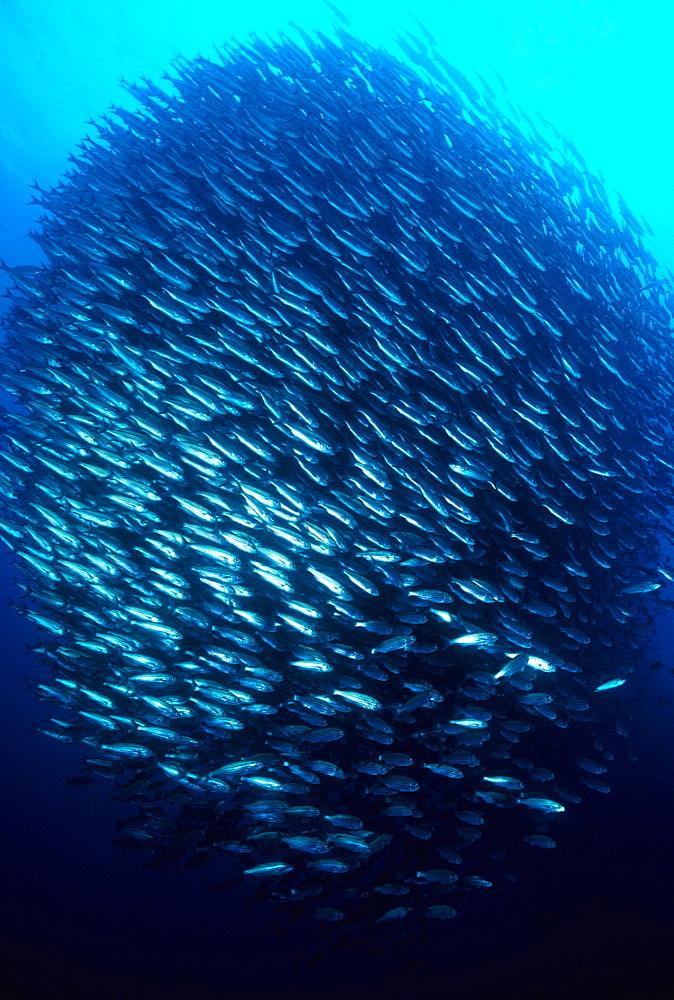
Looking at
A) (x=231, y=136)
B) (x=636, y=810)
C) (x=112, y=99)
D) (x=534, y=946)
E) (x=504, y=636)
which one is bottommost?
(x=534, y=946)

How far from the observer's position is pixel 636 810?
6.79 meters

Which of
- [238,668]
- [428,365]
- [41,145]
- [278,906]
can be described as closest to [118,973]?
[278,906]

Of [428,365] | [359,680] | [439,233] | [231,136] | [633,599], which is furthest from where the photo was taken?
[633,599]

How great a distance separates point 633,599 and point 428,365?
16.6 ft

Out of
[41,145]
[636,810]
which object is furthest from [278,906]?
[41,145]

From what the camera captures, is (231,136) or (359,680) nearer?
(359,680)

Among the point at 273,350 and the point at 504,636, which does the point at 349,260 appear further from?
the point at 504,636

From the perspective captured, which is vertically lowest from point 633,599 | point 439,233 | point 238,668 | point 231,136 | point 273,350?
point 238,668

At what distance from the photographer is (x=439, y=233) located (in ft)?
21.5

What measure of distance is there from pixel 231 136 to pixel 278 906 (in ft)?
32.0

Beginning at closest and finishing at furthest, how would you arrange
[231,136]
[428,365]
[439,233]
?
[428,365] < [439,233] < [231,136]

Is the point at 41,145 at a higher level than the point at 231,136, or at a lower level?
higher

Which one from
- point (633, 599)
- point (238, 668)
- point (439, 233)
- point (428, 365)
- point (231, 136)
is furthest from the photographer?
point (633, 599)

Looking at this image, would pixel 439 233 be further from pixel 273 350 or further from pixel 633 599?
pixel 633 599
